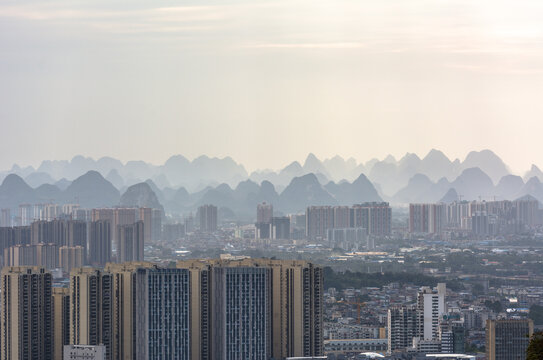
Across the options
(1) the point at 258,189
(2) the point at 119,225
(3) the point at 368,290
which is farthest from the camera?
(1) the point at 258,189

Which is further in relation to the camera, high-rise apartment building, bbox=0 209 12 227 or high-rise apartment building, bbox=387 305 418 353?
high-rise apartment building, bbox=0 209 12 227

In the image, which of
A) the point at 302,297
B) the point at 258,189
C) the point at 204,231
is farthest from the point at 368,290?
the point at 258,189

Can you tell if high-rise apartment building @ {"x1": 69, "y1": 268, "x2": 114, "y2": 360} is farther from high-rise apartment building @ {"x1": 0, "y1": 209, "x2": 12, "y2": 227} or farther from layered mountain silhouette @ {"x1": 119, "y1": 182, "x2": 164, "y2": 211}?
layered mountain silhouette @ {"x1": 119, "y1": 182, "x2": 164, "y2": 211}

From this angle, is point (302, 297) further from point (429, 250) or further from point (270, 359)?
point (429, 250)

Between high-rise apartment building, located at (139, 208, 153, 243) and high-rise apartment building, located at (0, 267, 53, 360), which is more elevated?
high-rise apartment building, located at (139, 208, 153, 243)

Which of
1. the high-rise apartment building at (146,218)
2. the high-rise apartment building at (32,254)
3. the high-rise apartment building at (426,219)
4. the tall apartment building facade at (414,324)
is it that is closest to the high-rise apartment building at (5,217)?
the high-rise apartment building at (146,218)

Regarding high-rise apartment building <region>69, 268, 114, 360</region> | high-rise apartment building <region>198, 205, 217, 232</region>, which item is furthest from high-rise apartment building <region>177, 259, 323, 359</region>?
high-rise apartment building <region>198, 205, 217, 232</region>

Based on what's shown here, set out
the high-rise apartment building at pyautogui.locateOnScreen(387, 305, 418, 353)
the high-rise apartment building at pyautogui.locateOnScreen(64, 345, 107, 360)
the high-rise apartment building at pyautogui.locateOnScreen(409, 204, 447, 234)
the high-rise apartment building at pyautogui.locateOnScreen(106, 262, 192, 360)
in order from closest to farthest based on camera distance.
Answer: the high-rise apartment building at pyautogui.locateOnScreen(64, 345, 107, 360) → the high-rise apartment building at pyautogui.locateOnScreen(106, 262, 192, 360) → the high-rise apartment building at pyautogui.locateOnScreen(387, 305, 418, 353) → the high-rise apartment building at pyautogui.locateOnScreen(409, 204, 447, 234)
